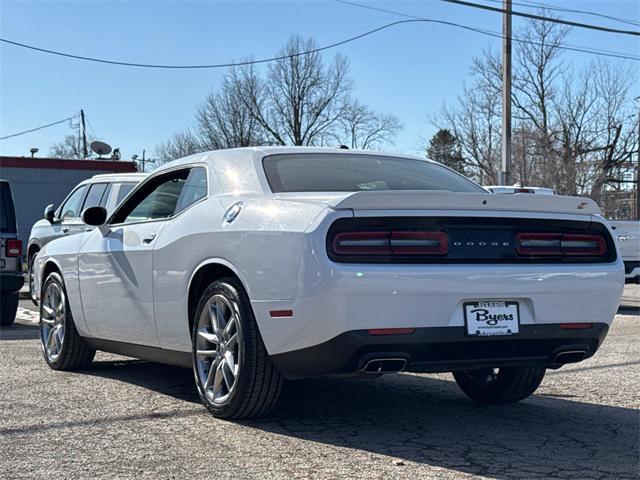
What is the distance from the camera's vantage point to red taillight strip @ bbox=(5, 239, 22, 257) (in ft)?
35.0

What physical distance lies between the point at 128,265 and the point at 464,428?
2406 mm

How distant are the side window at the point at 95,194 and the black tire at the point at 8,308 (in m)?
2.24

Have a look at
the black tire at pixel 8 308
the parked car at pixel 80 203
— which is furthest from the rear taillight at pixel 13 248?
the parked car at pixel 80 203

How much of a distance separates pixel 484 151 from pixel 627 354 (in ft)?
122

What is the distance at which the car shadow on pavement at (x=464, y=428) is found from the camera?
411 cm

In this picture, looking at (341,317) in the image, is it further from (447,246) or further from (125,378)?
(125,378)

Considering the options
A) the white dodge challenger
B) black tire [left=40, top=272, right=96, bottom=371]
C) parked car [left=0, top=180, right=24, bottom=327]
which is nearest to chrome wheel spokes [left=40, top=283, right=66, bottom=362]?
black tire [left=40, top=272, right=96, bottom=371]

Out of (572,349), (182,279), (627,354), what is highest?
(182,279)

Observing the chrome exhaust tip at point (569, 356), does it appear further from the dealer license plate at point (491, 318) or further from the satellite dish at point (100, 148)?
the satellite dish at point (100, 148)

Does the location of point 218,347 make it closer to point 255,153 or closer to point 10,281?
point 255,153

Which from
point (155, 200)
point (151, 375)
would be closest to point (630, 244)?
point (151, 375)

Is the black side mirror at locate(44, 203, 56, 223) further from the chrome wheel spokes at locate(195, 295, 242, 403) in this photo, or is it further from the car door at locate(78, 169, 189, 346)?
the chrome wheel spokes at locate(195, 295, 242, 403)

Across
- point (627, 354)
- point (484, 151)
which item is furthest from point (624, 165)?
point (627, 354)

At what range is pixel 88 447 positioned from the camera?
4.32 m
